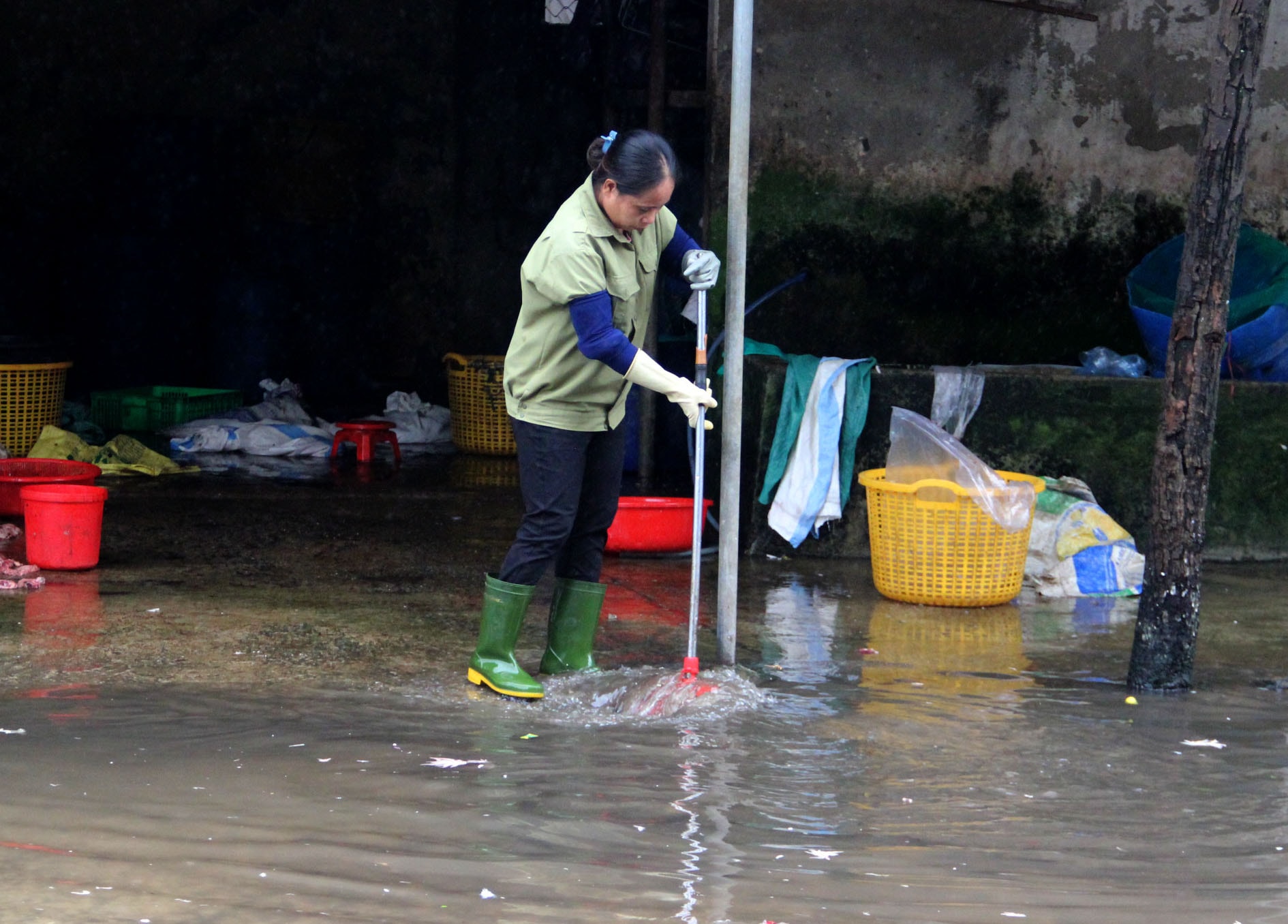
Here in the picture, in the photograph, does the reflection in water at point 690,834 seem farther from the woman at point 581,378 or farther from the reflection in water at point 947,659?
the reflection in water at point 947,659

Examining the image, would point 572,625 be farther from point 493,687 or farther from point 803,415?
point 803,415

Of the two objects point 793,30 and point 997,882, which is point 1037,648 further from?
point 793,30

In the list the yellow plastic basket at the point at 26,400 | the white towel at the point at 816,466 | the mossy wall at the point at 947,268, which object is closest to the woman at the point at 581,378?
the white towel at the point at 816,466

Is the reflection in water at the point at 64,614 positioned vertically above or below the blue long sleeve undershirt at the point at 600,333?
below

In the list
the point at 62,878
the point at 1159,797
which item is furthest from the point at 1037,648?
the point at 62,878

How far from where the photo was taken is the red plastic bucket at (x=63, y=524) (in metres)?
6.21

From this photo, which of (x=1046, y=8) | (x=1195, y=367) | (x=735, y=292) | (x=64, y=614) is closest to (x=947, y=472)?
(x=1195, y=367)

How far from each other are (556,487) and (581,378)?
35cm

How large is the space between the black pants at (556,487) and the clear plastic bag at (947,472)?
6.18 feet

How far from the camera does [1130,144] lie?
26.1 feet

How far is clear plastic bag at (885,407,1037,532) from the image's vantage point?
243 inches

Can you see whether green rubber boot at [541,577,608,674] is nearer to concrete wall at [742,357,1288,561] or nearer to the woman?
the woman

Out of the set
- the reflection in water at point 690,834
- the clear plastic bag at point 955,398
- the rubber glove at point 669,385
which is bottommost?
the reflection in water at point 690,834

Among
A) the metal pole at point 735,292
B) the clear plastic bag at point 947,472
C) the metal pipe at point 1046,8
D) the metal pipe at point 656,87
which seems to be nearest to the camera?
the metal pole at point 735,292
